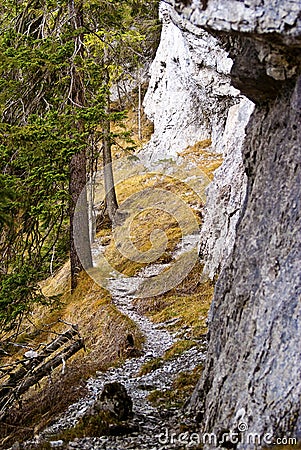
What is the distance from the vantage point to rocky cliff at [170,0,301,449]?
448cm

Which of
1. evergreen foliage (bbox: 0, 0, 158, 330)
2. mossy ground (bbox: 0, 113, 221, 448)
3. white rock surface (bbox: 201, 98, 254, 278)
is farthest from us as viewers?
white rock surface (bbox: 201, 98, 254, 278)

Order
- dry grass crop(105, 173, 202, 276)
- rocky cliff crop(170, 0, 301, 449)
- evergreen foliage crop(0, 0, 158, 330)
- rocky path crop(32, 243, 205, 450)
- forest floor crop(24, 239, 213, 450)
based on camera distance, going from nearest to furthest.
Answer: rocky cliff crop(170, 0, 301, 449) → rocky path crop(32, 243, 205, 450) → forest floor crop(24, 239, 213, 450) → evergreen foliage crop(0, 0, 158, 330) → dry grass crop(105, 173, 202, 276)

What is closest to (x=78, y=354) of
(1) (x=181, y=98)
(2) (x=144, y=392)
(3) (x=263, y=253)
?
(2) (x=144, y=392)

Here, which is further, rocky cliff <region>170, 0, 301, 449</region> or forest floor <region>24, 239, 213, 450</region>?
forest floor <region>24, 239, 213, 450</region>

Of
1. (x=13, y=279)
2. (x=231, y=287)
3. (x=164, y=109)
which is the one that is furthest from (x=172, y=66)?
(x=231, y=287)

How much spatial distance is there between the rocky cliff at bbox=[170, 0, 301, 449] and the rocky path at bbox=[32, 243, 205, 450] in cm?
75

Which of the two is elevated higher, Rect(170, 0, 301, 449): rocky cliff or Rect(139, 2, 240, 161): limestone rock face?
Rect(139, 2, 240, 161): limestone rock face

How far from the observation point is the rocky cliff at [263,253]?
4.48m

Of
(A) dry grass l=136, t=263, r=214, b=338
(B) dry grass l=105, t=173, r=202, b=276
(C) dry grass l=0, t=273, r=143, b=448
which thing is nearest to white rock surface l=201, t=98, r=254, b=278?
(A) dry grass l=136, t=263, r=214, b=338

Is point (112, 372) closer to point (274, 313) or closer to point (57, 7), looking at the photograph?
point (274, 313)

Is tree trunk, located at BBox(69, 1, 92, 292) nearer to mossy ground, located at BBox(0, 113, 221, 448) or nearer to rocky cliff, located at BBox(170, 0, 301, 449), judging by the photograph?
mossy ground, located at BBox(0, 113, 221, 448)

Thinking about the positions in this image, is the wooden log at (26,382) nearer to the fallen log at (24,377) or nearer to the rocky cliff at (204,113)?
the fallen log at (24,377)

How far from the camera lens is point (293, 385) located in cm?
457

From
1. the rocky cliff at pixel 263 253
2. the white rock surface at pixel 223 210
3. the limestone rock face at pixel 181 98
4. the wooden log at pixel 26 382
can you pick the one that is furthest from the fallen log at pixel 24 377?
the limestone rock face at pixel 181 98
